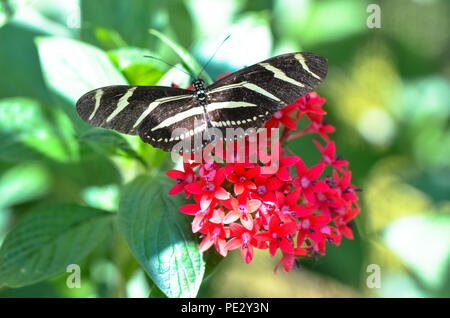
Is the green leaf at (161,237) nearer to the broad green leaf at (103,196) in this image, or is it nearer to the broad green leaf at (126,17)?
the broad green leaf at (103,196)

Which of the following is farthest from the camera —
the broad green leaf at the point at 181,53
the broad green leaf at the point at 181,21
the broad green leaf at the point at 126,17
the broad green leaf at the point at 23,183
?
the broad green leaf at the point at 181,21

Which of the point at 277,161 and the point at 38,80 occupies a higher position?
the point at 38,80

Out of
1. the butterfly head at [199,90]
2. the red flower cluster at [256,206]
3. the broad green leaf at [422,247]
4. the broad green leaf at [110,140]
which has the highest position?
the butterfly head at [199,90]

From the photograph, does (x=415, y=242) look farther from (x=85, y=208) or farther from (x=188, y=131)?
(x=85, y=208)

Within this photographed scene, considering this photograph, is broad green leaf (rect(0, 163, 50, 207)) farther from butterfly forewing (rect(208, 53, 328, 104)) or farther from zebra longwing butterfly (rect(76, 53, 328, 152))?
butterfly forewing (rect(208, 53, 328, 104))

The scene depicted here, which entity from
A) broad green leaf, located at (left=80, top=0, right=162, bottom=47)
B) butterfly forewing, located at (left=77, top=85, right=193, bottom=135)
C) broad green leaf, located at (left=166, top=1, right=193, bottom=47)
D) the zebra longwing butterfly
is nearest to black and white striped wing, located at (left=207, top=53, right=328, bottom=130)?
the zebra longwing butterfly

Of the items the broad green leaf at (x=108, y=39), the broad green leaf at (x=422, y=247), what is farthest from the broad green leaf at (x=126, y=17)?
the broad green leaf at (x=422, y=247)
